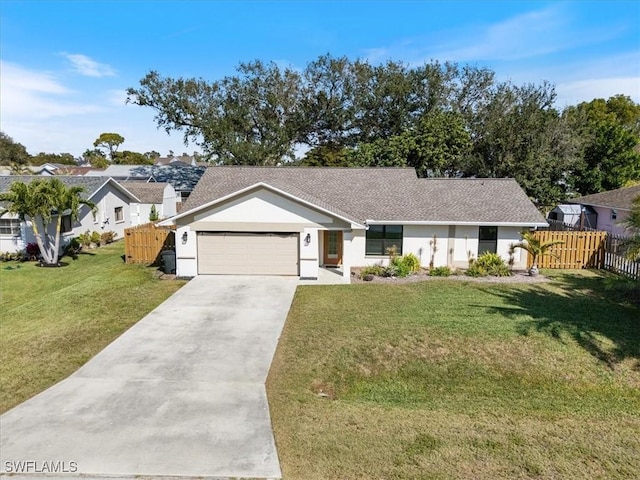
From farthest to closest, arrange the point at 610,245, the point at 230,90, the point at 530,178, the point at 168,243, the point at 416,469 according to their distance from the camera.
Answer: the point at 230,90, the point at 530,178, the point at 168,243, the point at 610,245, the point at 416,469

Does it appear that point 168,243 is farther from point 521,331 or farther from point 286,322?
point 521,331

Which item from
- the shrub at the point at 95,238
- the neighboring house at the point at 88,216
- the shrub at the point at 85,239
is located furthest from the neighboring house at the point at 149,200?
the shrub at the point at 85,239

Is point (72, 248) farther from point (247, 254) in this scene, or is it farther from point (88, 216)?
point (247, 254)

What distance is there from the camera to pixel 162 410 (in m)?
7.65

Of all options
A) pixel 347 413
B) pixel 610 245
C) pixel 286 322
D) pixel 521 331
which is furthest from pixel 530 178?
pixel 347 413

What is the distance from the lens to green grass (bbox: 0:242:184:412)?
934cm

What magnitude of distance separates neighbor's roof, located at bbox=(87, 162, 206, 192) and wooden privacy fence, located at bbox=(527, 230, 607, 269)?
3506 centimetres

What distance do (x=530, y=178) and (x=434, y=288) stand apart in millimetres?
23332

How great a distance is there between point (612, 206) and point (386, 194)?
48.3ft

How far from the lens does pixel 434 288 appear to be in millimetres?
15664

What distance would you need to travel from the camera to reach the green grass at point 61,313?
9336 mm

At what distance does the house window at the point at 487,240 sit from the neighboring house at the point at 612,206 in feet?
33.4

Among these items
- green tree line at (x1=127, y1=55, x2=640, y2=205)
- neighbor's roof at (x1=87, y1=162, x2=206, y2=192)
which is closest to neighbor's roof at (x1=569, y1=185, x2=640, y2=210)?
green tree line at (x1=127, y1=55, x2=640, y2=205)

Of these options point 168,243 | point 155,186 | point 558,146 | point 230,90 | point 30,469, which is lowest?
point 30,469
